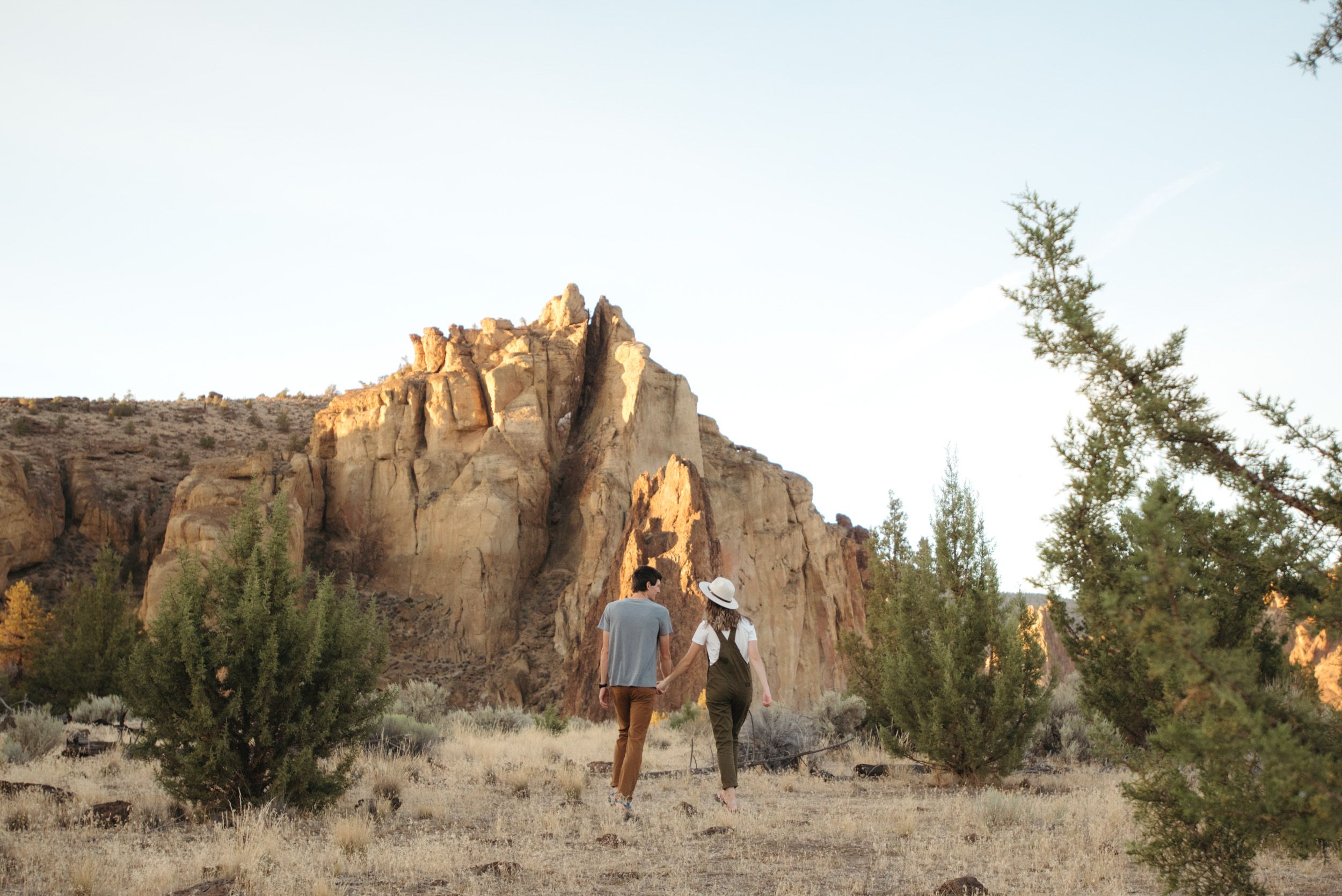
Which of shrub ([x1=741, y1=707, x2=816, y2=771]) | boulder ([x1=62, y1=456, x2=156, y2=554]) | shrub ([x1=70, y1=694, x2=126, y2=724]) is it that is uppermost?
boulder ([x1=62, y1=456, x2=156, y2=554])

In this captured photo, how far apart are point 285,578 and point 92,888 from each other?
359 centimetres

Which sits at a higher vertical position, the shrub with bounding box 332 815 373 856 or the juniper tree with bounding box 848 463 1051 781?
the juniper tree with bounding box 848 463 1051 781

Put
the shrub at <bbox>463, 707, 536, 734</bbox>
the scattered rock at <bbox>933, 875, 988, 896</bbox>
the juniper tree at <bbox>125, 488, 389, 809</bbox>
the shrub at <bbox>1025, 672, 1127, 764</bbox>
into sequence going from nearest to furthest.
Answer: the scattered rock at <bbox>933, 875, 988, 896</bbox> < the juniper tree at <bbox>125, 488, 389, 809</bbox> < the shrub at <bbox>1025, 672, 1127, 764</bbox> < the shrub at <bbox>463, 707, 536, 734</bbox>

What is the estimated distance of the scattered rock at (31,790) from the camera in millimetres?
8828

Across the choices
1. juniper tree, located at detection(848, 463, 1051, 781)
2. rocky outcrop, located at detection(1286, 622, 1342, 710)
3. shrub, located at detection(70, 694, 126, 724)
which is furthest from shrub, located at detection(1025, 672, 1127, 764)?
shrub, located at detection(70, 694, 126, 724)

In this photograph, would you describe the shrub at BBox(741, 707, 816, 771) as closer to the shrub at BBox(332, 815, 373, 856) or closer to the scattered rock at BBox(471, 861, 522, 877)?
the shrub at BBox(332, 815, 373, 856)

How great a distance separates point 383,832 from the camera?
8344 millimetres

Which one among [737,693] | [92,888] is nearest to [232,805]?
[92,888]

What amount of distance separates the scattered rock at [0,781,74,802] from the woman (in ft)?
17.8

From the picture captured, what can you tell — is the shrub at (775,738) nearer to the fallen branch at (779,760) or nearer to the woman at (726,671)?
the fallen branch at (779,760)

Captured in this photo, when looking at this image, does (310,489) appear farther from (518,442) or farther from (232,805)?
(232,805)

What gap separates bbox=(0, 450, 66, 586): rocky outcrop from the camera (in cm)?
3916

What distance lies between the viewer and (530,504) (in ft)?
135

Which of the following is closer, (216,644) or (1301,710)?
(1301,710)
